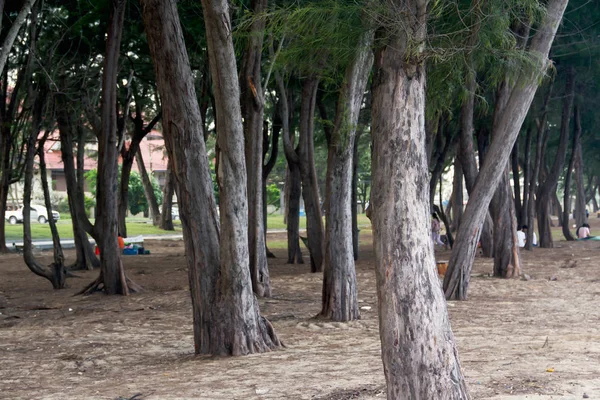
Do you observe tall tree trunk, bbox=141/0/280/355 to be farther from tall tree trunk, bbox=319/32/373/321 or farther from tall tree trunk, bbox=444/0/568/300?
→ tall tree trunk, bbox=444/0/568/300

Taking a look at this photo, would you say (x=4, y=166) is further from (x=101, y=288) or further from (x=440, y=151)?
(x=440, y=151)

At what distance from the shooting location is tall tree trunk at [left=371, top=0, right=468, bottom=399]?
565cm

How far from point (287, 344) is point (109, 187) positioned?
275 inches

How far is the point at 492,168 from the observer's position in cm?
1431

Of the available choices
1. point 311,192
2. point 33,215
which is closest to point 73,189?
point 311,192

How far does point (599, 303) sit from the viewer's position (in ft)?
46.0

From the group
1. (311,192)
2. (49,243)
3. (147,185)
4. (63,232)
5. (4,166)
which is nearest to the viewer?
(311,192)

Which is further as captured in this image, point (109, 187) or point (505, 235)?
point (505, 235)

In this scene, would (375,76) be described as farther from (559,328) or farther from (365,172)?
(365,172)

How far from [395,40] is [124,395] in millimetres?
3965

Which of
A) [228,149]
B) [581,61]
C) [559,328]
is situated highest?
[581,61]

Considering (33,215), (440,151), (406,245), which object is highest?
(440,151)

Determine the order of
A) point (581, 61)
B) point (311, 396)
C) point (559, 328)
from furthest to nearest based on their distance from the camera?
point (581, 61), point (559, 328), point (311, 396)

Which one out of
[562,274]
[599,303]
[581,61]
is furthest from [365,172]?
[599,303]
